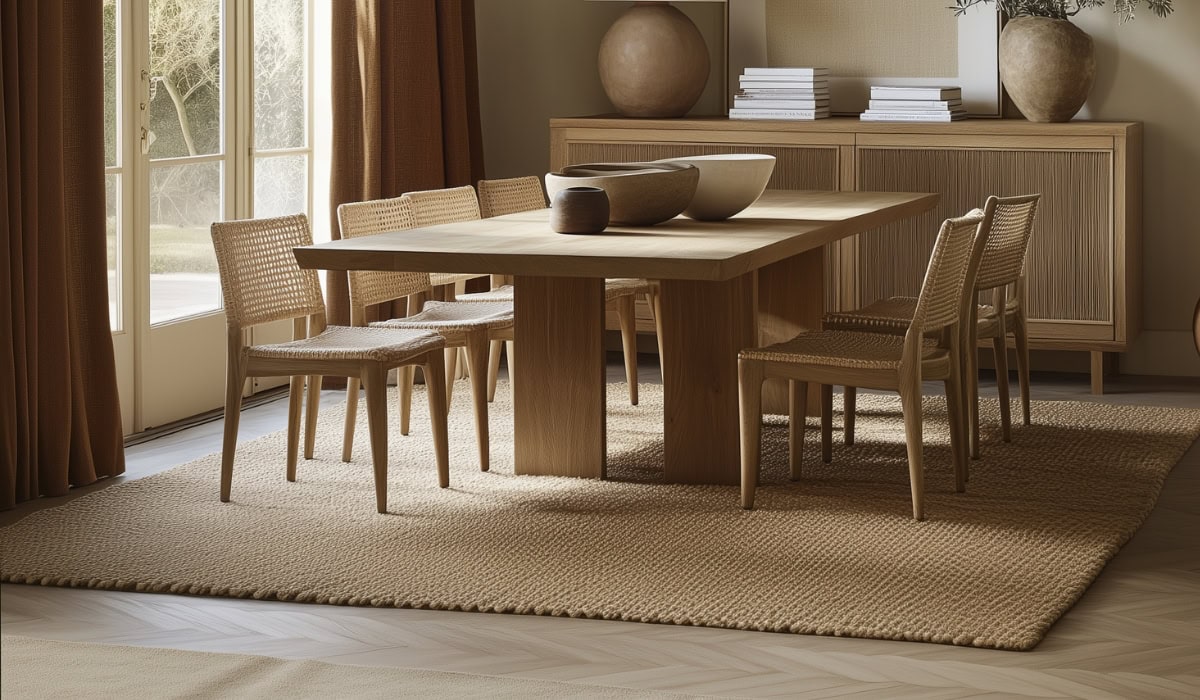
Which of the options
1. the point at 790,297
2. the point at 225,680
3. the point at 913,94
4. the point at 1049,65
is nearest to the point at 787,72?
the point at 913,94

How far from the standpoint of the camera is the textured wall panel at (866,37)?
6.23 meters

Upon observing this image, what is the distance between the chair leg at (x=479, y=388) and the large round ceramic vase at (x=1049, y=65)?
2477 mm

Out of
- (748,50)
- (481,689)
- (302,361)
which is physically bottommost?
(481,689)

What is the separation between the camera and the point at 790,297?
512 cm

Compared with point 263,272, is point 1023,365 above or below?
below

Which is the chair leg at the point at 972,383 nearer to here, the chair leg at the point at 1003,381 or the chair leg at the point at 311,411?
the chair leg at the point at 1003,381

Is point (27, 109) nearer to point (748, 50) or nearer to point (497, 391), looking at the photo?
point (497, 391)

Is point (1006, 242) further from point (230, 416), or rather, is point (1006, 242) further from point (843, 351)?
point (230, 416)

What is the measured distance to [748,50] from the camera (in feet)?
21.5

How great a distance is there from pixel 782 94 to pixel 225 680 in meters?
3.99

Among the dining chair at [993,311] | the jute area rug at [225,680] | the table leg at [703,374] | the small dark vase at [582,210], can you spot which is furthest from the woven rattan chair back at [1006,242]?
the jute area rug at [225,680]

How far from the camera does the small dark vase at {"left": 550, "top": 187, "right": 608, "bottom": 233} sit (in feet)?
13.2

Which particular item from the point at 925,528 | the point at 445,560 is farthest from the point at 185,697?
the point at 925,528

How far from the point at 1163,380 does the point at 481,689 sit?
4174 millimetres
